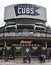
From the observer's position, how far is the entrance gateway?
5875 centimetres

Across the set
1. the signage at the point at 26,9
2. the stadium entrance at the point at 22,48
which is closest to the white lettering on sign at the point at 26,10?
the signage at the point at 26,9

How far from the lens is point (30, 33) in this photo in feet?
197

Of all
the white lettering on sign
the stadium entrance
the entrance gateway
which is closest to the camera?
the stadium entrance

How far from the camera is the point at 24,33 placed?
2356 inches

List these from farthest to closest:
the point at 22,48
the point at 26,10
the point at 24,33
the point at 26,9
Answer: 1. the point at 26,10
2. the point at 26,9
3. the point at 24,33
4. the point at 22,48

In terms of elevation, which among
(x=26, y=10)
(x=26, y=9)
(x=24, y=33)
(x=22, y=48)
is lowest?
(x=22, y=48)

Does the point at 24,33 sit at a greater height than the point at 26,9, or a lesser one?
lesser

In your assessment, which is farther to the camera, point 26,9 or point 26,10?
point 26,10

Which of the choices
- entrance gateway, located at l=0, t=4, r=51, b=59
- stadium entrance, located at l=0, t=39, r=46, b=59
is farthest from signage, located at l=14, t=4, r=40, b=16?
stadium entrance, located at l=0, t=39, r=46, b=59

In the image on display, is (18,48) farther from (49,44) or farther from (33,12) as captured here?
(33,12)

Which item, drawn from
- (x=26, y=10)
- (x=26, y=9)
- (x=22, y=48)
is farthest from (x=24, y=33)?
(x=26, y=9)

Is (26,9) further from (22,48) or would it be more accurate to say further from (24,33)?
(22,48)

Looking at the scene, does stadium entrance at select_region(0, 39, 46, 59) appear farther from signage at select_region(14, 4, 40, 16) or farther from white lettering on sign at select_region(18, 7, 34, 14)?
white lettering on sign at select_region(18, 7, 34, 14)

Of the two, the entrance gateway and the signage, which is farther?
the signage
